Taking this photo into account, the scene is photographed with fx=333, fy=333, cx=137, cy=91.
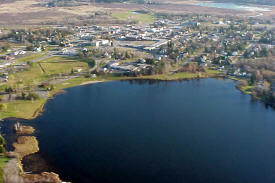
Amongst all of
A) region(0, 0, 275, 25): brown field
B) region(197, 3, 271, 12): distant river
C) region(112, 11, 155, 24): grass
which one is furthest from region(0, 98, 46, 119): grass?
region(197, 3, 271, 12): distant river

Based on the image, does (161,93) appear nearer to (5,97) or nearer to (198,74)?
(198,74)

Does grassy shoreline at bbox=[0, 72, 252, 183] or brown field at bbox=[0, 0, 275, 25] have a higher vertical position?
brown field at bbox=[0, 0, 275, 25]

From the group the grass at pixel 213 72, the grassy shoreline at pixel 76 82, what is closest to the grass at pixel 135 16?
the grass at pixel 213 72

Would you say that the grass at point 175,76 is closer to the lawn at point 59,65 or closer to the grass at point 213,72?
the grass at point 213,72

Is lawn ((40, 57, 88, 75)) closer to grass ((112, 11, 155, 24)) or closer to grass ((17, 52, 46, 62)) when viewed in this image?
grass ((17, 52, 46, 62))

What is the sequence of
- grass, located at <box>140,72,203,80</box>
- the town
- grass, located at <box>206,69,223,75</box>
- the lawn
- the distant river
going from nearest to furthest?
the town, grass, located at <box>140,72,203,80</box>, the lawn, grass, located at <box>206,69,223,75</box>, the distant river

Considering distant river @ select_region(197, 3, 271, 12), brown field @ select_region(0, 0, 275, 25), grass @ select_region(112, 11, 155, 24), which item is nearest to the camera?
brown field @ select_region(0, 0, 275, 25)

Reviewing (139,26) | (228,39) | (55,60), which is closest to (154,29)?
(139,26)

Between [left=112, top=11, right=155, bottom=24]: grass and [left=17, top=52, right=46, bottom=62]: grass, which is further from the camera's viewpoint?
[left=112, top=11, right=155, bottom=24]: grass

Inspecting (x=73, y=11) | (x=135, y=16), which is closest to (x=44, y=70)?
(x=135, y=16)
